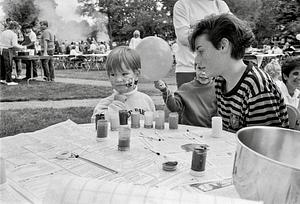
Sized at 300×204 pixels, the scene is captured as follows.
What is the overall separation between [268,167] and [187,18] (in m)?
2.47

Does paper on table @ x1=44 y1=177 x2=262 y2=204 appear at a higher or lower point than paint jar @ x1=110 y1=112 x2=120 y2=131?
higher

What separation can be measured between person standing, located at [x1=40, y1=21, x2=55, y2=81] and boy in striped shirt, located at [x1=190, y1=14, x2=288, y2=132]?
27.1ft

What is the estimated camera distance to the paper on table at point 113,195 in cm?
52

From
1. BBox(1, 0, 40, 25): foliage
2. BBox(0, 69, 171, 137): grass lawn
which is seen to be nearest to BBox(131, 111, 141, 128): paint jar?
BBox(0, 69, 171, 137): grass lawn

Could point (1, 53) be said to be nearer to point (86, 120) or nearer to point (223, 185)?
point (86, 120)

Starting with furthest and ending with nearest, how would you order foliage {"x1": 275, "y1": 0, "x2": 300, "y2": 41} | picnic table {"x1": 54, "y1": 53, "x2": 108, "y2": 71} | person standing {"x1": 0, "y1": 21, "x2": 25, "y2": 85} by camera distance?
foliage {"x1": 275, "y1": 0, "x2": 300, "y2": 41}
picnic table {"x1": 54, "y1": 53, "x2": 108, "y2": 71}
person standing {"x1": 0, "y1": 21, "x2": 25, "y2": 85}

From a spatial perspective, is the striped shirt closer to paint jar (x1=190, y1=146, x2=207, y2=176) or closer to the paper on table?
paint jar (x1=190, y1=146, x2=207, y2=176)

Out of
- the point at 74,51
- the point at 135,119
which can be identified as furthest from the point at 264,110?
the point at 74,51

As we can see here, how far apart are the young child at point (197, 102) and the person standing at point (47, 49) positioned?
7.55m

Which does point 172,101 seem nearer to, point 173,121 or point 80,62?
point 173,121

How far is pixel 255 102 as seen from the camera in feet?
5.79

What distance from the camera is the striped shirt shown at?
1761 millimetres

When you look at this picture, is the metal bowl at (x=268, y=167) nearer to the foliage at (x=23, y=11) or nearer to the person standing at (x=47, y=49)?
the person standing at (x=47, y=49)

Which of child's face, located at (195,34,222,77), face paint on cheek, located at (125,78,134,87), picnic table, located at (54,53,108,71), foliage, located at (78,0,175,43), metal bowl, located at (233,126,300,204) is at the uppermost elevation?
foliage, located at (78,0,175,43)
